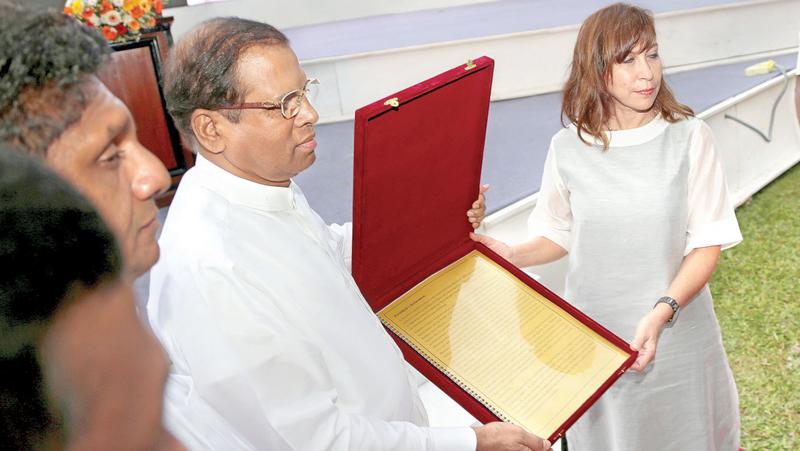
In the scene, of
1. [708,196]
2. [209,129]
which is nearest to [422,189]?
[209,129]

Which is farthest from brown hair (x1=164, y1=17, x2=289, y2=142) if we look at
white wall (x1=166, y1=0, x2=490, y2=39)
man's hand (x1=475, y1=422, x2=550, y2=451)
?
white wall (x1=166, y1=0, x2=490, y2=39)

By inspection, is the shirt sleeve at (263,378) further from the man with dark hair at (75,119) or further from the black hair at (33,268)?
the black hair at (33,268)

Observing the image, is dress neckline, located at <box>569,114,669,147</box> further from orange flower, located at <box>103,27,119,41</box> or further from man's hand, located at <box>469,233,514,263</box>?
orange flower, located at <box>103,27,119,41</box>

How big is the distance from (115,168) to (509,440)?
1.00 m

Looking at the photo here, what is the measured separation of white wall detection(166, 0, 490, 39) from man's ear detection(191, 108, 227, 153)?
4.06m

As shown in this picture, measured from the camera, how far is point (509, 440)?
4.73 feet

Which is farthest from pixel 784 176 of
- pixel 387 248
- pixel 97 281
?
pixel 97 281

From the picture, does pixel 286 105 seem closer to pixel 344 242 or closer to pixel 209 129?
pixel 209 129

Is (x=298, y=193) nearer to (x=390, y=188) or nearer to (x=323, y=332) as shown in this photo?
(x=390, y=188)

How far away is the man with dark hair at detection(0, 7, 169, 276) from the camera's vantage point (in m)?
Result: 0.61

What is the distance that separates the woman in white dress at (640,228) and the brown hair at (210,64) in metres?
0.80

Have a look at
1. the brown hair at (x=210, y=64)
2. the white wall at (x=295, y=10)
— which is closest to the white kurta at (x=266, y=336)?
the brown hair at (x=210, y=64)

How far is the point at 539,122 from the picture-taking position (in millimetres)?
4422

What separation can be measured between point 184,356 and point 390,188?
0.55 m
